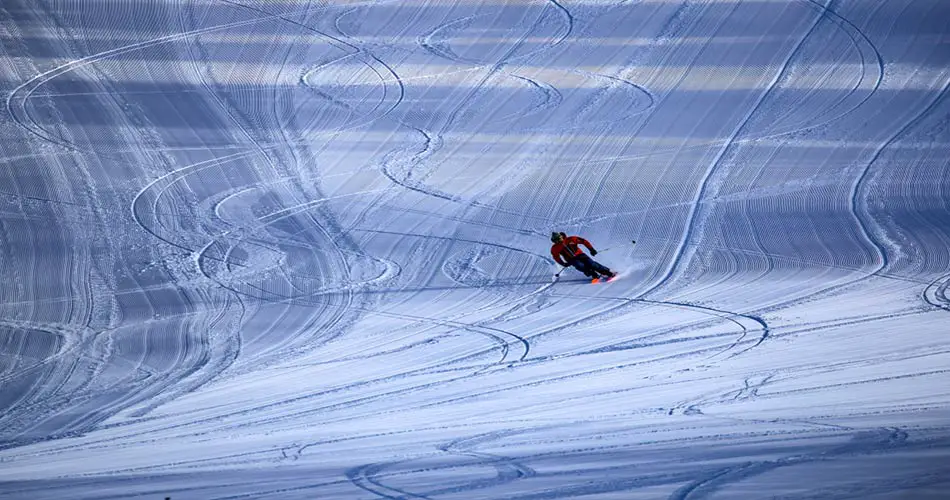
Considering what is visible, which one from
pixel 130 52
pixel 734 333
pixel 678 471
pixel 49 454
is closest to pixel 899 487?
pixel 678 471

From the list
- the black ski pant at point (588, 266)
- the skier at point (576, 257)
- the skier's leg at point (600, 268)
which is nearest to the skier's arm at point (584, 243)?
the skier at point (576, 257)

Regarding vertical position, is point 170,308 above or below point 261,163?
below

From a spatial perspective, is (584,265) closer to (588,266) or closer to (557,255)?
(588,266)

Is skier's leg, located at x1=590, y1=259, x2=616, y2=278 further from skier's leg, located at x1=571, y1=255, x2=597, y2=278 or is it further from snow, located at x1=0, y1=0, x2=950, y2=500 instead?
snow, located at x1=0, y1=0, x2=950, y2=500

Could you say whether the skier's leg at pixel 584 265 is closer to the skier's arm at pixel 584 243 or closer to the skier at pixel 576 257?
the skier at pixel 576 257

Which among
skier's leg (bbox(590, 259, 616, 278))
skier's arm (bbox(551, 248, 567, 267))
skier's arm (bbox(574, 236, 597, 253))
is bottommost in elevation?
skier's leg (bbox(590, 259, 616, 278))

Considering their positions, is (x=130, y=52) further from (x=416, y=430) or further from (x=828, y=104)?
(x=416, y=430)

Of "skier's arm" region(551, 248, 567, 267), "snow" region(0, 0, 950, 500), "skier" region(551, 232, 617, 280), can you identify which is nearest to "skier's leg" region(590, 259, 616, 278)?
"skier" region(551, 232, 617, 280)

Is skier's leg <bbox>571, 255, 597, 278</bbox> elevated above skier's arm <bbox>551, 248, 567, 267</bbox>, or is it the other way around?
skier's arm <bbox>551, 248, 567, 267</bbox>
